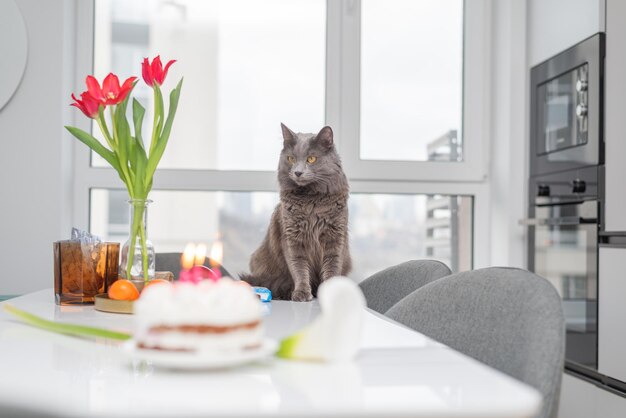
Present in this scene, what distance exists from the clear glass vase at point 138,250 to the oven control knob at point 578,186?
1581mm

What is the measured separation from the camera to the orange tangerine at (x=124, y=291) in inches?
47.3

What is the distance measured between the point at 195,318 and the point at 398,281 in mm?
1230

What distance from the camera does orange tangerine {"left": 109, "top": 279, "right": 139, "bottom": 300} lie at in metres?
1.20

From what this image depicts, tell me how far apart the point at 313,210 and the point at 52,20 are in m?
1.52

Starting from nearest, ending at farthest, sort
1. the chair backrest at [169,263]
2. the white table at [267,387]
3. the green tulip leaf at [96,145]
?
the white table at [267,387]
the green tulip leaf at [96,145]
the chair backrest at [169,263]

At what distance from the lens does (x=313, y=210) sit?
1670 millimetres

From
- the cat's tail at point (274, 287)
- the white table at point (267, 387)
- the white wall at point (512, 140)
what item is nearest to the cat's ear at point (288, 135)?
the cat's tail at point (274, 287)

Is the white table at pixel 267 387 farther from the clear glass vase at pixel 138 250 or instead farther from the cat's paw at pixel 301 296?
the cat's paw at pixel 301 296

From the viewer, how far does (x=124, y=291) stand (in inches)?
47.4

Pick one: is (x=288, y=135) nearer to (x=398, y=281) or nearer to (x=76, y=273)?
(x=398, y=281)

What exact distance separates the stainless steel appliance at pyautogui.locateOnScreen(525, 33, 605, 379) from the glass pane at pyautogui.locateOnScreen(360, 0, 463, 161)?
397 mm

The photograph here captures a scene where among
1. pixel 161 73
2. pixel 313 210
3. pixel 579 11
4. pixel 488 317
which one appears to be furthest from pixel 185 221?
pixel 488 317

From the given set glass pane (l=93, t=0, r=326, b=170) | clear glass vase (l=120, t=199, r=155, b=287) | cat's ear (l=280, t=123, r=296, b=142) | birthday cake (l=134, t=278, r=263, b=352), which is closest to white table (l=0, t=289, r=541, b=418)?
birthday cake (l=134, t=278, r=263, b=352)

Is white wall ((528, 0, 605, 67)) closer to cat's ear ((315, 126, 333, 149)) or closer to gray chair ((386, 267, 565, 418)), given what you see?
cat's ear ((315, 126, 333, 149))
